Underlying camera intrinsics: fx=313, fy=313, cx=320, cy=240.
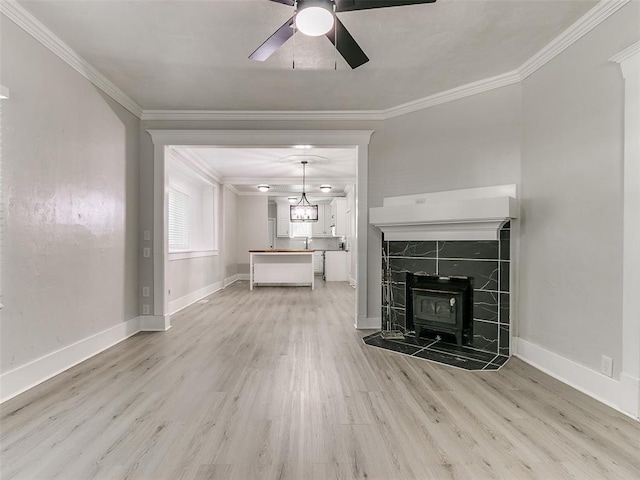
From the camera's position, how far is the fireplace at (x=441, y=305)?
3033 mm

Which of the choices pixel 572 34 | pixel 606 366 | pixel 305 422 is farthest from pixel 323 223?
pixel 305 422

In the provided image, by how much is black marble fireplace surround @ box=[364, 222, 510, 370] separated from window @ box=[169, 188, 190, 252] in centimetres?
382

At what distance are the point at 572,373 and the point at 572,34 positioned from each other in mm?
2458

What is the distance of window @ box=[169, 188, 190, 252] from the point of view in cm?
533

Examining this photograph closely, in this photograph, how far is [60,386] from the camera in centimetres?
223

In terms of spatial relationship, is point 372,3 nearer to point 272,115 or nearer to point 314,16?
point 314,16

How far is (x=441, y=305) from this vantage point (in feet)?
10.2

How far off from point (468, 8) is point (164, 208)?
351 cm

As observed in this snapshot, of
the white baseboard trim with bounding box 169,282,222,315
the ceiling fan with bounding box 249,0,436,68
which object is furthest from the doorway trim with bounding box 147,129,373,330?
the ceiling fan with bounding box 249,0,436,68

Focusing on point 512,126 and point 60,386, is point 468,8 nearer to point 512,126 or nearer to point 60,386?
point 512,126

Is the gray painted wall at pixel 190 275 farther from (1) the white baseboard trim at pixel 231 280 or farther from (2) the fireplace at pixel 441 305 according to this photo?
(2) the fireplace at pixel 441 305

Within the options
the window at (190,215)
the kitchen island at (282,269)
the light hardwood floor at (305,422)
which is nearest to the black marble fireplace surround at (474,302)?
the light hardwood floor at (305,422)

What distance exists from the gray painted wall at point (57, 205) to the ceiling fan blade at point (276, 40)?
165 cm

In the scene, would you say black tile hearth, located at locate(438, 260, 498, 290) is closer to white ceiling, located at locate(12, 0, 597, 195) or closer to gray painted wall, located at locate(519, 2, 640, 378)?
gray painted wall, located at locate(519, 2, 640, 378)
